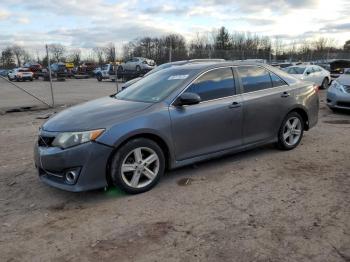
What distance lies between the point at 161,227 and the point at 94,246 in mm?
698

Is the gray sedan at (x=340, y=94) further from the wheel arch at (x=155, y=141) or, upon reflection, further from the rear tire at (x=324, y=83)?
the rear tire at (x=324, y=83)

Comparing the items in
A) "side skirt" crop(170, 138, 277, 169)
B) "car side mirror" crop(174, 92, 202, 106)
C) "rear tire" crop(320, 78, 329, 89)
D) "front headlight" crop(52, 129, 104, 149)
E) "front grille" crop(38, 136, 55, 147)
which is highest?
"car side mirror" crop(174, 92, 202, 106)

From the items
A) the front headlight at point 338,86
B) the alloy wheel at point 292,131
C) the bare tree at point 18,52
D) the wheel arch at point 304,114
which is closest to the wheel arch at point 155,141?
the alloy wheel at point 292,131

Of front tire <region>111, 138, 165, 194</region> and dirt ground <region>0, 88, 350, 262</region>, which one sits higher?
front tire <region>111, 138, 165, 194</region>

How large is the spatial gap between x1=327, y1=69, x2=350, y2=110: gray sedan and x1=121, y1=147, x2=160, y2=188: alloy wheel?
24.1 feet

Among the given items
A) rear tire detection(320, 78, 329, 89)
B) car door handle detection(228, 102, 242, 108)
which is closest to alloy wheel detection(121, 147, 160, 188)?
car door handle detection(228, 102, 242, 108)

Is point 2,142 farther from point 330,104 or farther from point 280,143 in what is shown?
point 330,104

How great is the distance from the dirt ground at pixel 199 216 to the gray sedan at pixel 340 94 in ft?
15.6

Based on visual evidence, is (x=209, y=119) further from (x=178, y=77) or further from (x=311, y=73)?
(x=311, y=73)

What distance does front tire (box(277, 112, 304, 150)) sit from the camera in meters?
6.47

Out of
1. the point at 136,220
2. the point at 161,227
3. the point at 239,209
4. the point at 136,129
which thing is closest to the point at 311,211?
the point at 239,209

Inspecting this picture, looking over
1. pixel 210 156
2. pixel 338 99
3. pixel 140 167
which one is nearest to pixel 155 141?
pixel 140 167

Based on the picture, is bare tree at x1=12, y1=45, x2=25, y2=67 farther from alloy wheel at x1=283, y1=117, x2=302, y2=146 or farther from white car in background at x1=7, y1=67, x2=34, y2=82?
alloy wheel at x1=283, y1=117, x2=302, y2=146

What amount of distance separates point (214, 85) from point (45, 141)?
2.45m
